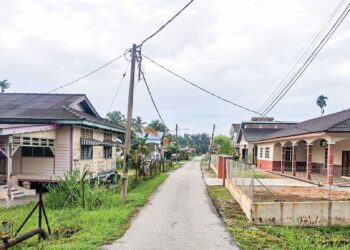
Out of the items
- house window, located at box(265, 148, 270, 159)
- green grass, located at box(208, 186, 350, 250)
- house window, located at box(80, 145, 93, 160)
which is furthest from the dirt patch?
house window, located at box(265, 148, 270, 159)

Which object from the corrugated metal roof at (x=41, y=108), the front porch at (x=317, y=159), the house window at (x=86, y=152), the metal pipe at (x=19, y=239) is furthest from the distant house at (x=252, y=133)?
the metal pipe at (x=19, y=239)

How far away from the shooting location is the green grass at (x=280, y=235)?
8.05m

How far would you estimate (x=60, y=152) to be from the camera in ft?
57.9

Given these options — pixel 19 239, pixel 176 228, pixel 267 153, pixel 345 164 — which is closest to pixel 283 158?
pixel 267 153

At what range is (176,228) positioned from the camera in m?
9.62

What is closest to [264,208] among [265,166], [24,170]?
[24,170]

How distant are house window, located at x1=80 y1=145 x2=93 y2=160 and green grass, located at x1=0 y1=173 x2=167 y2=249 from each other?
6076mm

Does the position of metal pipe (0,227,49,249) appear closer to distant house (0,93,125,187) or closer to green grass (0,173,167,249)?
green grass (0,173,167,249)

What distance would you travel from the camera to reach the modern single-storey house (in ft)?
65.4

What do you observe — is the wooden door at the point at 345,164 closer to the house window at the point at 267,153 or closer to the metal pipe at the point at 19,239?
the house window at the point at 267,153

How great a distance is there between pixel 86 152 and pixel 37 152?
2.98 m

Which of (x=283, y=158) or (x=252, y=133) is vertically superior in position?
(x=252, y=133)

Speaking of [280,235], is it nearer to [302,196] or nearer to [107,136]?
[302,196]

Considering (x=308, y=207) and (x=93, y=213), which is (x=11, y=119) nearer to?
(x=93, y=213)
